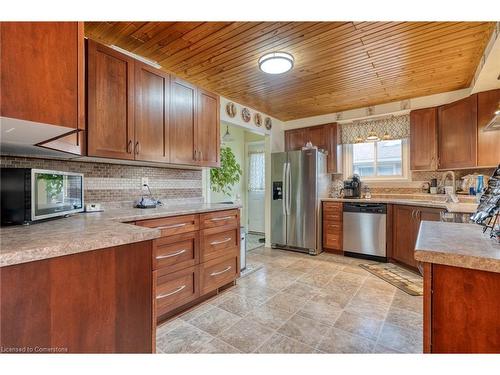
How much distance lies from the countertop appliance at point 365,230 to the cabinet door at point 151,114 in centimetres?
288

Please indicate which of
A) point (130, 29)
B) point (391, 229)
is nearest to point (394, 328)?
point (391, 229)

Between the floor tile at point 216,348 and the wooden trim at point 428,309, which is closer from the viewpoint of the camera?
the wooden trim at point 428,309

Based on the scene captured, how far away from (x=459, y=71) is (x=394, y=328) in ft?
9.35

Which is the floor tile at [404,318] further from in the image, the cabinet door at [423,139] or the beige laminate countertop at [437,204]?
the cabinet door at [423,139]

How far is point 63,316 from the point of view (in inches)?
34.6

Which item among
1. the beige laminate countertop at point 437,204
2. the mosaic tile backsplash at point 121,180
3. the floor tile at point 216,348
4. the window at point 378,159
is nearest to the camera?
the floor tile at point 216,348

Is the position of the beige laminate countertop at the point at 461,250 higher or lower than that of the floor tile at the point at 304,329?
higher

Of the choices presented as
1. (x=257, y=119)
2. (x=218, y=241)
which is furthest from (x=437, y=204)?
(x=257, y=119)

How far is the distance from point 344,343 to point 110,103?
99.6 inches

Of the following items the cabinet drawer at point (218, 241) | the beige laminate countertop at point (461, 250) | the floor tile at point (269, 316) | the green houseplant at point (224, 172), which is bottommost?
the floor tile at point (269, 316)

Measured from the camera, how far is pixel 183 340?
1757 millimetres

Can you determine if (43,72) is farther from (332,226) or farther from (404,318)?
(332,226)

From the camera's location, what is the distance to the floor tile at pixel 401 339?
1.66 meters

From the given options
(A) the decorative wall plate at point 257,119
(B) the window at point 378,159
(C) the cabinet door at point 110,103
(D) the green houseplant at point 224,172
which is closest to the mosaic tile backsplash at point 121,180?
(C) the cabinet door at point 110,103
